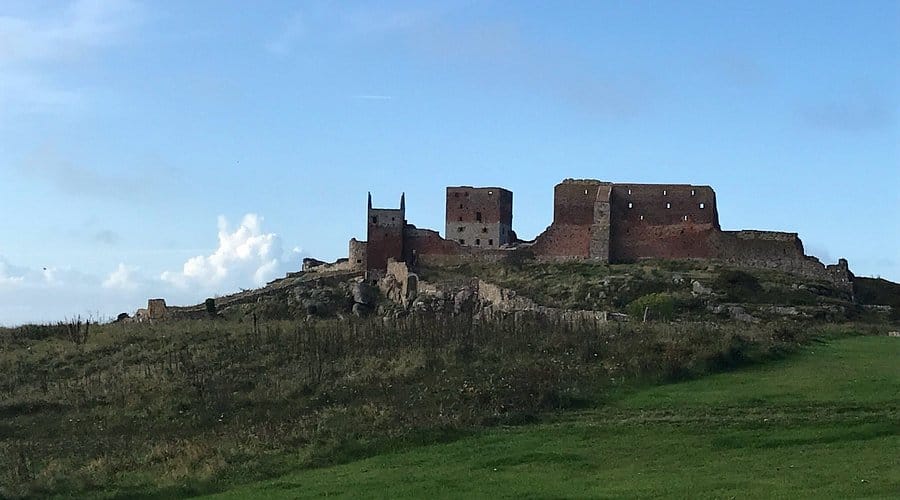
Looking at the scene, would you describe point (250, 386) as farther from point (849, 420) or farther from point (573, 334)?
point (849, 420)

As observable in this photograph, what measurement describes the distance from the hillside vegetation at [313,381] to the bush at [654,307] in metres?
0.16

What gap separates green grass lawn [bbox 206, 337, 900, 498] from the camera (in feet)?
51.3

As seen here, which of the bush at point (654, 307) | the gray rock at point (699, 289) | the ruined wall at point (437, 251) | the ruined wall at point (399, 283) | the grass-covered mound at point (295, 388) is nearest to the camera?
the grass-covered mound at point (295, 388)

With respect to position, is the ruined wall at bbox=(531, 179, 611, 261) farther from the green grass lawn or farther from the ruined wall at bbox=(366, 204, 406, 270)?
the green grass lawn

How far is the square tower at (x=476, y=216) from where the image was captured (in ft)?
217

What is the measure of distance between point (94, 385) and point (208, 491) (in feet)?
58.8

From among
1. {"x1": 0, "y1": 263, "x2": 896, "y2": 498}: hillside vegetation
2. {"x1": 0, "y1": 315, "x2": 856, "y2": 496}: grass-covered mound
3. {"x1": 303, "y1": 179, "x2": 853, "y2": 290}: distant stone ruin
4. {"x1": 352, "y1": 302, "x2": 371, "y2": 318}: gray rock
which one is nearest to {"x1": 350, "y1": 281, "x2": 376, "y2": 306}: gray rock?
{"x1": 352, "y1": 302, "x2": 371, "y2": 318}: gray rock

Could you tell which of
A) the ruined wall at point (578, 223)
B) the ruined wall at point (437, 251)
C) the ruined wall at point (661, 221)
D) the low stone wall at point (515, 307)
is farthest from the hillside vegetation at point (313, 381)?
the ruined wall at point (437, 251)

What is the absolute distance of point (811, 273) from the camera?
190 feet

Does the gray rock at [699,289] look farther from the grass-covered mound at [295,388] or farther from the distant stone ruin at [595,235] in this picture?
the grass-covered mound at [295,388]

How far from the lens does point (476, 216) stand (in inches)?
2618

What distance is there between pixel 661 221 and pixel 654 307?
51.4 ft

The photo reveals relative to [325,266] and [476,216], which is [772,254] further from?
[325,266]

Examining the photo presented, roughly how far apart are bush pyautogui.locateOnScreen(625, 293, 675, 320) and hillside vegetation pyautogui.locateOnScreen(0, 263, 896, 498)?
0.16 meters
